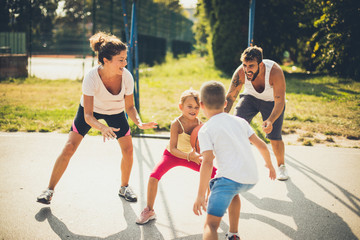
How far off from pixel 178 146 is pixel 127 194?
91 centimetres

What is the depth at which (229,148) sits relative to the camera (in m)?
2.07

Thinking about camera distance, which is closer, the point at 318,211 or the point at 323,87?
the point at 318,211

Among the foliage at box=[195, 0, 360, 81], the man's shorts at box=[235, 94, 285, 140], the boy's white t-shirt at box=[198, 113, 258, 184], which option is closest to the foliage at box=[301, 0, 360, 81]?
the foliage at box=[195, 0, 360, 81]

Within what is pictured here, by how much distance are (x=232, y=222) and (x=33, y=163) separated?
3270 millimetres

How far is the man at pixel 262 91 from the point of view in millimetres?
3447

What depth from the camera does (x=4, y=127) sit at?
616 centimetres

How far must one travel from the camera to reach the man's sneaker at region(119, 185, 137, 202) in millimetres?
3266

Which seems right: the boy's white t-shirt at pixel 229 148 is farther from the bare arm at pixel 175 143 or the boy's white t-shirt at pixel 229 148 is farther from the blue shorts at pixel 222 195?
the bare arm at pixel 175 143

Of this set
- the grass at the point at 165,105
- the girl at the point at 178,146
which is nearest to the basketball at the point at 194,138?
the girl at the point at 178,146

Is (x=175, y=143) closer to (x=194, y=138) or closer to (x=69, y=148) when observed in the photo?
(x=194, y=138)

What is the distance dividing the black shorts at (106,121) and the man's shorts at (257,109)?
1.59m

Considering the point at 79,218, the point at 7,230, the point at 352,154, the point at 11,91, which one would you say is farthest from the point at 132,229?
the point at 11,91

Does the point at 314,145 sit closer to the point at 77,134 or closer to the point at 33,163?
the point at 77,134

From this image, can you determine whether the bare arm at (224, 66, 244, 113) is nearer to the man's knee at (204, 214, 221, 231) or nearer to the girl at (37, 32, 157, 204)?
the girl at (37, 32, 157, 204)
